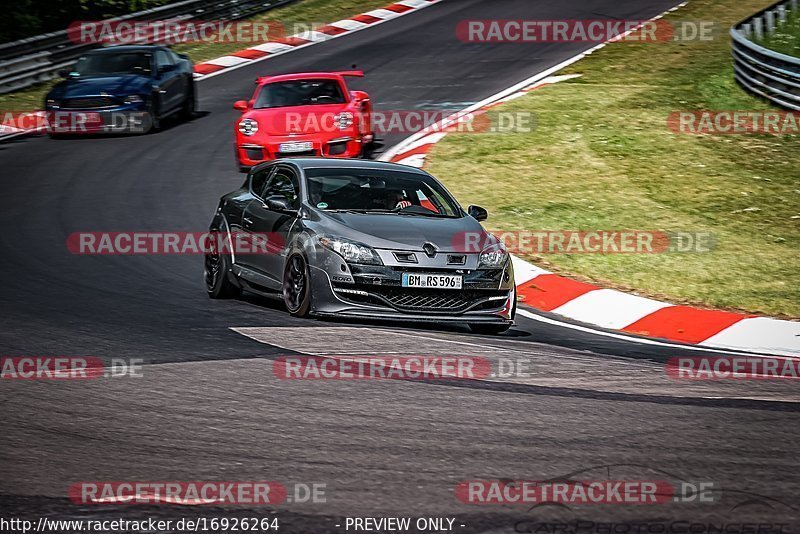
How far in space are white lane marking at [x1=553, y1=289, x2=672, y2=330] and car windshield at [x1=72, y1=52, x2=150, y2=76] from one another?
1215 centimetres

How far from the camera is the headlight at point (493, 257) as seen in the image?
10219 mm

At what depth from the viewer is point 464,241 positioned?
10.3 meters

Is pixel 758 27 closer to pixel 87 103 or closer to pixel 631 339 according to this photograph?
pixel 87 103

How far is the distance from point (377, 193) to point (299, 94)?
793cm

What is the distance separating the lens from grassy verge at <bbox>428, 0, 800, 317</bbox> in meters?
13.1

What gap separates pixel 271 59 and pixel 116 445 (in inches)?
951

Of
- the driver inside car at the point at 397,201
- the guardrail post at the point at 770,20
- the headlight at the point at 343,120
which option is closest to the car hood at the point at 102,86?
the headlight at the point at 343,120

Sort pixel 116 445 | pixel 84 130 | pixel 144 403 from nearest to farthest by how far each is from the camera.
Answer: pixel 116 445, pixel 144 403, pixel 84 130

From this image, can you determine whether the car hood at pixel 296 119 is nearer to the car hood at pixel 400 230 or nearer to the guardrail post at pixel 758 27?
the car hood at pixel 400 230

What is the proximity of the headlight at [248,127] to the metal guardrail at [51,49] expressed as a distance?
10.3m

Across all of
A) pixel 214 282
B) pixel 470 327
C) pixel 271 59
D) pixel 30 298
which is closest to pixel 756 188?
pixel 470 327

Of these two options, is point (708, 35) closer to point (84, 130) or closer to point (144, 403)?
point (84, 130)

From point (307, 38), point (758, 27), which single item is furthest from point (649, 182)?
point (307, 38)

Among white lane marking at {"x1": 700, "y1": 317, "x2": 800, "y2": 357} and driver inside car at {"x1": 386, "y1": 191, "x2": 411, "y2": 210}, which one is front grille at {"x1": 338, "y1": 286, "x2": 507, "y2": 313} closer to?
driver inside car at {"x1": 386, "y1": 191, "x2": 411, "y2": 210}
